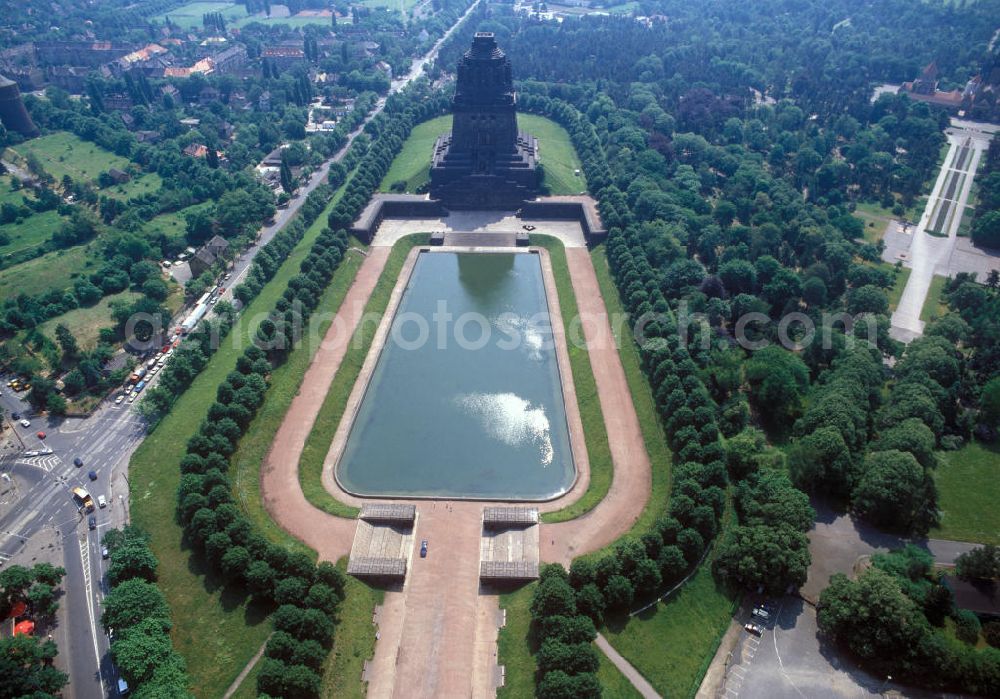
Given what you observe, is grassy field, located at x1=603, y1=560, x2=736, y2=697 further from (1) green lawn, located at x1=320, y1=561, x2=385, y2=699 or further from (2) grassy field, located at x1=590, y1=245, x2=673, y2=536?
(1) green lawn, located at x1=320, y1=561, x2=385, y2=699

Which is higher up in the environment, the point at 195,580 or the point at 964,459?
the point at 964,459

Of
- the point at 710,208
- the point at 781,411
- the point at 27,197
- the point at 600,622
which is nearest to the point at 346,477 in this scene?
the point at 600,622

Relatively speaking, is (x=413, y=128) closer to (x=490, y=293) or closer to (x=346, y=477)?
(x=490, y=293)

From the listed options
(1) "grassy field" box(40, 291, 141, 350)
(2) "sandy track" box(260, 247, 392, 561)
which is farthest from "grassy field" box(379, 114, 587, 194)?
(1) "grassy field" box(40, 291, 141, 350)

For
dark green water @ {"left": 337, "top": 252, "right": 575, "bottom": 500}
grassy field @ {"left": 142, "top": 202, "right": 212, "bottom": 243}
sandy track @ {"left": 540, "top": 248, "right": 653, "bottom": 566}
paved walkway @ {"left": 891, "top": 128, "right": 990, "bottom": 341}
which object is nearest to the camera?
sandy track @ {"left": 540, "top": 248, "right": 653, "bottom": 566}

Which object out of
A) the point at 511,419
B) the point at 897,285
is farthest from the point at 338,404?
the point at 897,285

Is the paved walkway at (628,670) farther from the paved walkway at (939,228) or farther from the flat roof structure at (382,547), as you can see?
the paved walkway at (939,228)
